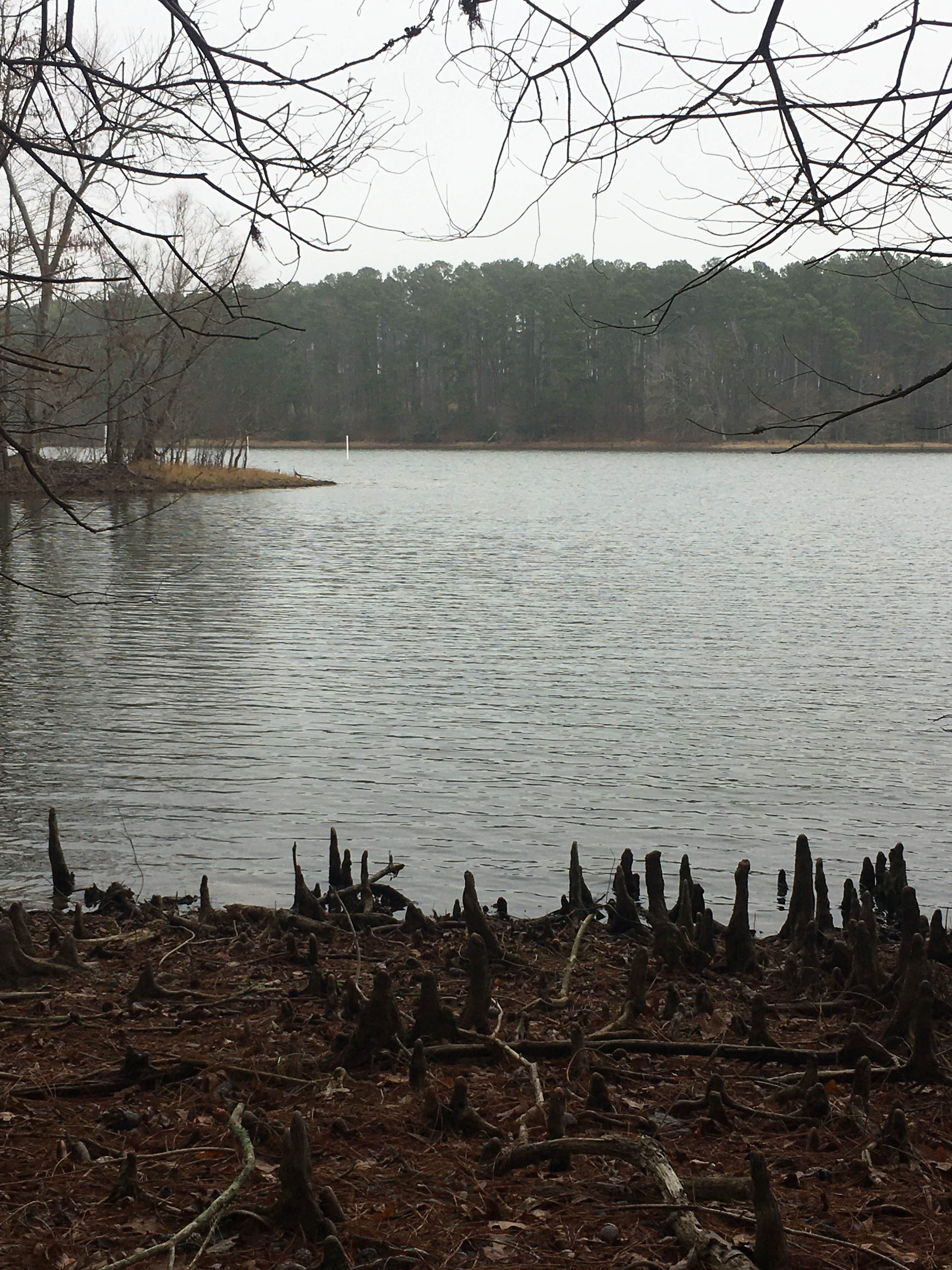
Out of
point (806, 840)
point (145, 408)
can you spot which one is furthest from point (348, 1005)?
point (145, 408)

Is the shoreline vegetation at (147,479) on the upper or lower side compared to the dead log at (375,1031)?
upper

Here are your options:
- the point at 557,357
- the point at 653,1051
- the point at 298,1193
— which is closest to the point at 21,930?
the point at 298,1193

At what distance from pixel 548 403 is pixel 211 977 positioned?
116780 millimetres

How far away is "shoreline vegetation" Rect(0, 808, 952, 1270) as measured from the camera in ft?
11.2

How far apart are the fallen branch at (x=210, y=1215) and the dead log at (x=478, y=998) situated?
4.07 feet

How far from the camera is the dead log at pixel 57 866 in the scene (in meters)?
8.55

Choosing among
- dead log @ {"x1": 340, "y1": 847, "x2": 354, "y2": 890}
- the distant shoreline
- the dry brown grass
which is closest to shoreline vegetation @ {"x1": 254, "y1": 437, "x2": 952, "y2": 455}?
the distant shoreline

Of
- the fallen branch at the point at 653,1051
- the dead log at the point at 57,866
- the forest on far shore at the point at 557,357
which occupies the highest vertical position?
the forest on far shore at the point at 557,357

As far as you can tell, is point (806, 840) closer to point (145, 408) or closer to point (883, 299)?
point (145, 408)

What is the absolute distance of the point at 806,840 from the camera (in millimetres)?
7156

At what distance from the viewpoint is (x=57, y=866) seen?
8625mm

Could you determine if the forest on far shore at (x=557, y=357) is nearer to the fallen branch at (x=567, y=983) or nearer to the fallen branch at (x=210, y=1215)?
the fallen branch at (x=567, y=983)

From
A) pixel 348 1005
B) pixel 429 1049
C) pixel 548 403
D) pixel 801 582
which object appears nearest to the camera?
pixel 429 1049

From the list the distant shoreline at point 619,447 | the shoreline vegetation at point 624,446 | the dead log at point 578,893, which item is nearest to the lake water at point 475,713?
the dead log at point 578,893
